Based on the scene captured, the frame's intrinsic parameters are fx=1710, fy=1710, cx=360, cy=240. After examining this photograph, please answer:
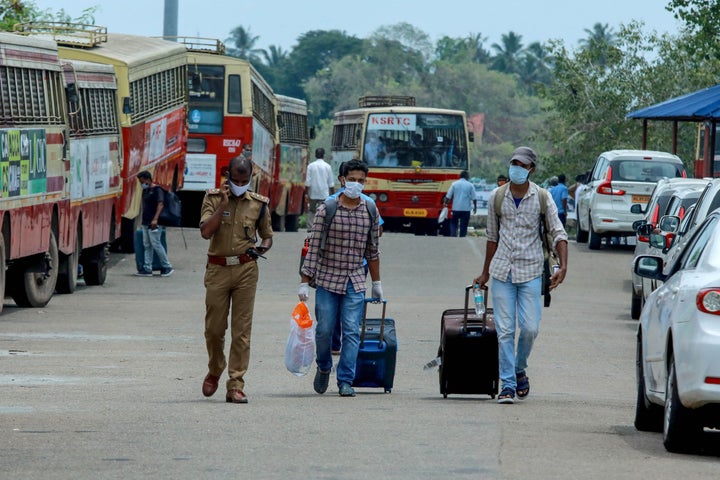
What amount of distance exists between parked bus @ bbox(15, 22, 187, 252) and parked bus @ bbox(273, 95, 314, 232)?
341 inches

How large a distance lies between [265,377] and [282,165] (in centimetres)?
3115

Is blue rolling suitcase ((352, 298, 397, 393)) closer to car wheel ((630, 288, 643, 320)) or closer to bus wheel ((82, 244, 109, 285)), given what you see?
car wheel ((630, 288, 643, 320))

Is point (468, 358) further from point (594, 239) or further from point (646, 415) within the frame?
point (594, 239)

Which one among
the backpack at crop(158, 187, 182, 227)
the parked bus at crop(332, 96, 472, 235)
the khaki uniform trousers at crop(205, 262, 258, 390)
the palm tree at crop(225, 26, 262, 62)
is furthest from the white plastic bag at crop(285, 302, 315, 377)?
the palm tree at crop(225, 26, 262, 62)

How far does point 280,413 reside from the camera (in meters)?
11.1

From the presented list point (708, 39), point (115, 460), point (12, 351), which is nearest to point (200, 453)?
point (115, 460)

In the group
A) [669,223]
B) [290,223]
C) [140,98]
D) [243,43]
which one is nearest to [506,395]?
[669,223]

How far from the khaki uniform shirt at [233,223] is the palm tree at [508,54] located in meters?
178

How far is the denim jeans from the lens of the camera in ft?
88.1

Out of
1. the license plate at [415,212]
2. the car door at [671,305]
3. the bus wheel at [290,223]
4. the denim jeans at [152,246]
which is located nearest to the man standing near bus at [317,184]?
the denim jeans at [152,246]

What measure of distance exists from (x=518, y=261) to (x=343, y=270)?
4.34ft

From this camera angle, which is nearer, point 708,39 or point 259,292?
point 259,292

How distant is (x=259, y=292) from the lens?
83.2 ft

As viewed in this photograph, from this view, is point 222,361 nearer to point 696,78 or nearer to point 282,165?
point 282,165
